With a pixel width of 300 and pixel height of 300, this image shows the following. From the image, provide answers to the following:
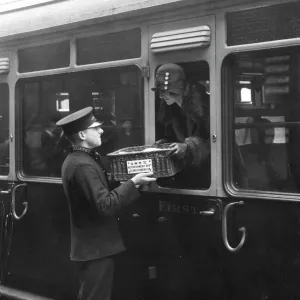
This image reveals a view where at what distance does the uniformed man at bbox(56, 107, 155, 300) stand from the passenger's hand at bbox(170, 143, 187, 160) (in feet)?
0.66

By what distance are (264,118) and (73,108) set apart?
1711 millimetres

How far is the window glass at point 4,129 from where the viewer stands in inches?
213

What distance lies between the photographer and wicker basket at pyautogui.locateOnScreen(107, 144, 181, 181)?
12.6ft

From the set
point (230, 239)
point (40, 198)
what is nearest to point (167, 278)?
point (230, 239)

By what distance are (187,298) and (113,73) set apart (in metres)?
1.65

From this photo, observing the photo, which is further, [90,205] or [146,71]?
[146,71]

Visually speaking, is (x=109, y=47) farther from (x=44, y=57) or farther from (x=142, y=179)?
(x=142, y=179)

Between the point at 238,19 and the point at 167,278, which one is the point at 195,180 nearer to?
the point at 167,278

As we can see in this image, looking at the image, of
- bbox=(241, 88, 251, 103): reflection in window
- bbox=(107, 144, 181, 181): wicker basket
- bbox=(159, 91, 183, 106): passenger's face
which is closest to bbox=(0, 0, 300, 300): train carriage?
bbox=(241, 88, 251, 103): reflection in window

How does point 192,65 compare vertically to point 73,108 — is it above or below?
above

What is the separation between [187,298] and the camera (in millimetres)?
4070

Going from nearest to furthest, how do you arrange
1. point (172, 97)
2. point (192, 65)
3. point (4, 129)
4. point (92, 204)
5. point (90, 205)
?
point (92, 204), point (90, 205), point (192, 65), point (172, 97), point (4, 129)

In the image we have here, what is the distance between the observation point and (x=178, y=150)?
3.89 metres

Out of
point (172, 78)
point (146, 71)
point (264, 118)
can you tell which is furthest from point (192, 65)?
point (264, 118)
